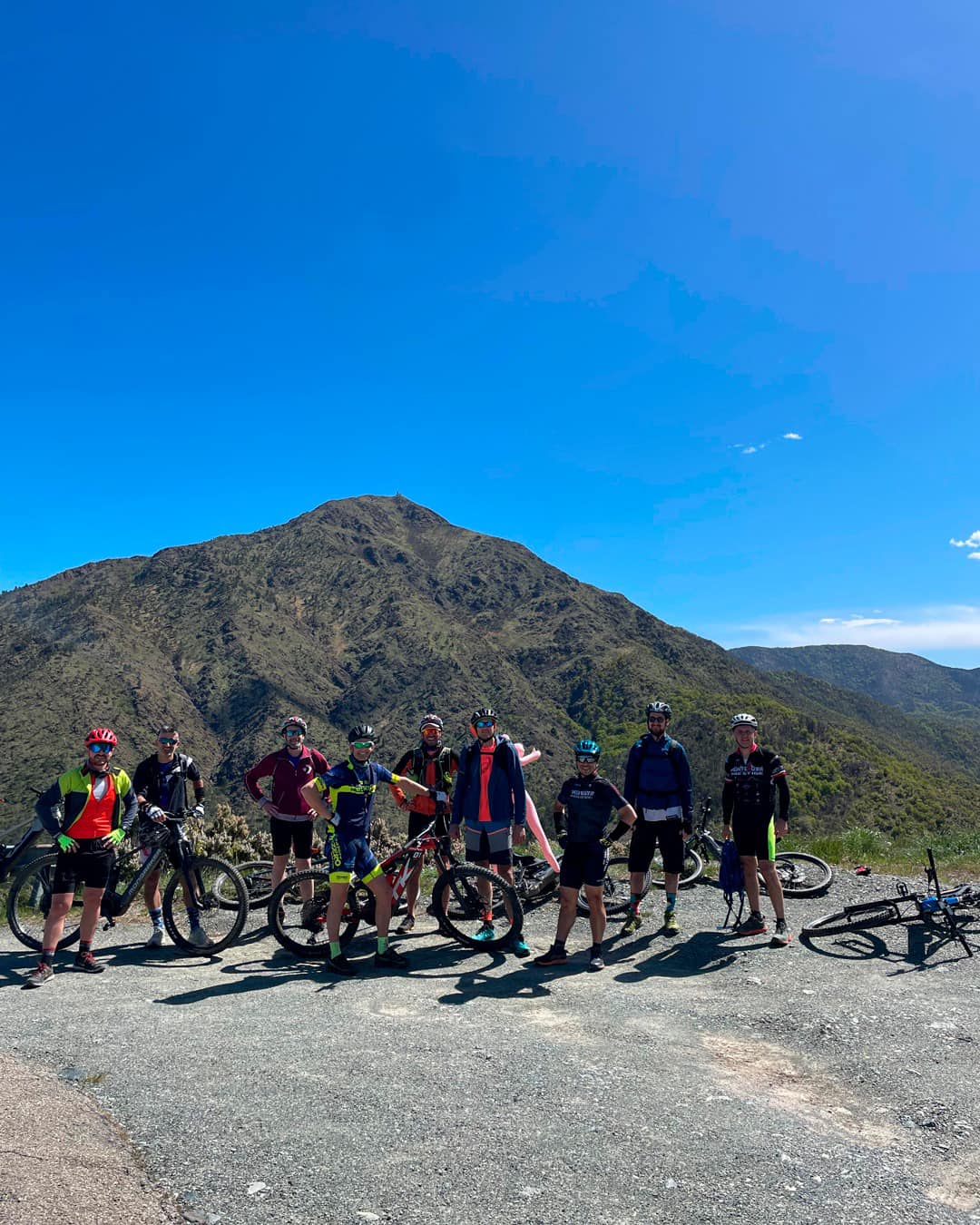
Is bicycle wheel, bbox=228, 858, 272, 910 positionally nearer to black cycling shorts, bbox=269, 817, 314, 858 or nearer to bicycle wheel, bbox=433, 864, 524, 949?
black cycling shorts, bbox=269, 817, 314, 858

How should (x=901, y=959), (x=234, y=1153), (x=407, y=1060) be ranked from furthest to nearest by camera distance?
(x=901, y=959)
(x=407, y=1060)
(x=234, y=1153)

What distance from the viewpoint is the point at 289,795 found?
822 centimetres

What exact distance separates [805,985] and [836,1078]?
1.75 metres

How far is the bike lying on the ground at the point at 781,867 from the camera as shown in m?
9.55

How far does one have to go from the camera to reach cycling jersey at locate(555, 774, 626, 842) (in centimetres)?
692

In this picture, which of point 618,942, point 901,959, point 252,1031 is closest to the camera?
point 252,1031

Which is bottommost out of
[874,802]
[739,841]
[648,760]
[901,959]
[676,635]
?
[874,802]

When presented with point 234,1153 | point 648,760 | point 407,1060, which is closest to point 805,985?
point 648,760

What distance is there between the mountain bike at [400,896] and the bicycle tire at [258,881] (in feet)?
3.44

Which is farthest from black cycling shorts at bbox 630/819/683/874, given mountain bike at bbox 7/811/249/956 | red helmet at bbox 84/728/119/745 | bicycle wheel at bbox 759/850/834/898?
red helmet at bbox 84/728/119/745

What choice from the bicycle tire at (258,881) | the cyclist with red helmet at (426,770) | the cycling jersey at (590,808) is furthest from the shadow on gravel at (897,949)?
the bicycle tire at (258,881)

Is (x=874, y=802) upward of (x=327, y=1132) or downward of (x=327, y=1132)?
downward

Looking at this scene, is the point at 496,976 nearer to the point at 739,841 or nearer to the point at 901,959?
the point at 739,841

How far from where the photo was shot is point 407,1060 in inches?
191
